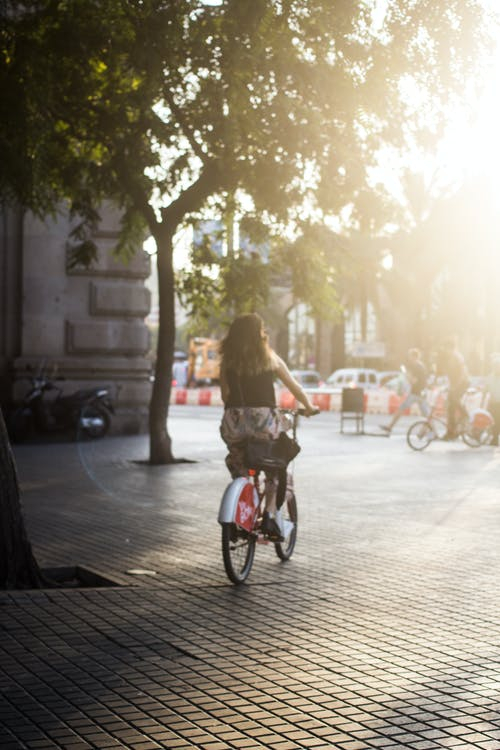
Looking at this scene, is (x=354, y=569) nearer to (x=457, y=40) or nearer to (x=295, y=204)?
(x=457, y=40)

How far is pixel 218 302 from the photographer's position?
17.3m

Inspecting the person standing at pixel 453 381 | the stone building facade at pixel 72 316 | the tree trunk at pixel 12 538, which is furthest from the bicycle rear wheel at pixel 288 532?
the person standing at pixel 453 381

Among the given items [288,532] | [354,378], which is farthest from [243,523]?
[354,378]

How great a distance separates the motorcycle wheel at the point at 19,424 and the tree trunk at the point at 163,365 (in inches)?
179

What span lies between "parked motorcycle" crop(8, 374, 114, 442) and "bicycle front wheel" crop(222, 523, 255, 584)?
12.8m

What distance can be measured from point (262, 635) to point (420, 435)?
14883mm

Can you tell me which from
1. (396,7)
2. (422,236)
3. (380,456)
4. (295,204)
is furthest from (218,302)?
(422,236)

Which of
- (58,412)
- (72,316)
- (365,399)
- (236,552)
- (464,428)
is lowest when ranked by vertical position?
(236,552)

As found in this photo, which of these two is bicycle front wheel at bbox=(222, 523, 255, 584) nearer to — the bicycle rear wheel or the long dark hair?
the bicycle rear wheel

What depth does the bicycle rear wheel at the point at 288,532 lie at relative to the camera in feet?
29.1

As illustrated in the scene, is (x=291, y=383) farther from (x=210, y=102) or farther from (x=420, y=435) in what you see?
(x=420, y=435)

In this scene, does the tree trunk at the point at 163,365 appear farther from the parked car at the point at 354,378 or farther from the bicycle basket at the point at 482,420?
the parked car at the point at 354,378

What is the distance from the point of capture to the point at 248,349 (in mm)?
8586

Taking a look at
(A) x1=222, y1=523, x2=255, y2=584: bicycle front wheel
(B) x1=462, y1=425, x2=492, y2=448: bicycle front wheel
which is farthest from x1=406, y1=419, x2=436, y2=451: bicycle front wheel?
(A) x1=222, y1=523, x2=255, y2=584: bicycle front wheel
